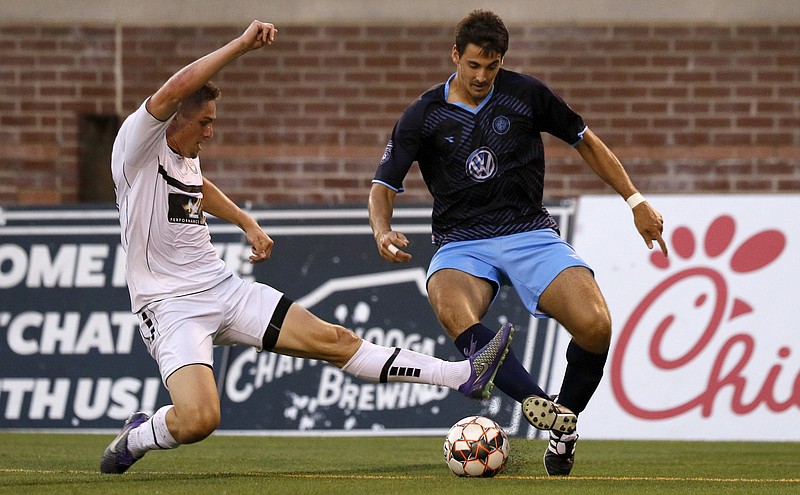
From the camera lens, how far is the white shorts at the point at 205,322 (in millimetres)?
6305

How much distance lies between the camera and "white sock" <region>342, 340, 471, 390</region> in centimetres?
626

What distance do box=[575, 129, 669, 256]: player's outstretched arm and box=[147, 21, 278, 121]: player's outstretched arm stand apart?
1692 millimetres

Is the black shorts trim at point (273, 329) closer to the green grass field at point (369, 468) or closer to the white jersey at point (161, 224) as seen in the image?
the white jersey at point (161, 224)

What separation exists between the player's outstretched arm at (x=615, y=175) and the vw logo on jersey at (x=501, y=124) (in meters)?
0.39

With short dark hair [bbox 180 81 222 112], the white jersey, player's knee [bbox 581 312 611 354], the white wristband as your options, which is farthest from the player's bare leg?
the white wristband

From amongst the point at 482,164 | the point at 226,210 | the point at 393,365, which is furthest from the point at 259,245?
the point at 482,164

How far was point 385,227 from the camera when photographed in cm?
626

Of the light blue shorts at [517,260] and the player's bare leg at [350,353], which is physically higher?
the light blue shorts at [517,260]

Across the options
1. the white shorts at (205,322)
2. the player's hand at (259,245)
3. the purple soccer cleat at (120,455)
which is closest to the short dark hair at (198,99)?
the player's hand at (259,245)

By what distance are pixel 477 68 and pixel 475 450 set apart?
1.72 metres

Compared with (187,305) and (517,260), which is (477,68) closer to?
(517,260)

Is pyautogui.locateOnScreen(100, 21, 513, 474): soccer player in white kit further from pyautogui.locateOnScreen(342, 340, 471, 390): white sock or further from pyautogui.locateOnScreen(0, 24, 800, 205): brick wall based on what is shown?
pyautogui.locateOnScreen(0, 24, 800, 205): brick wall

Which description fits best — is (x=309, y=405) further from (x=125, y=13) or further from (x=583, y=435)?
(x=125, y=13)

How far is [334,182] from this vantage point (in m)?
11.9
